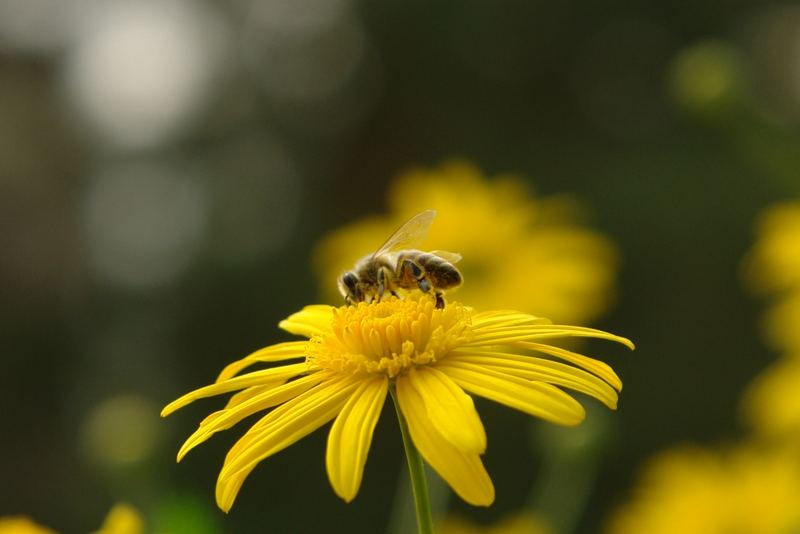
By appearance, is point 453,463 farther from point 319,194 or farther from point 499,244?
point 319,194

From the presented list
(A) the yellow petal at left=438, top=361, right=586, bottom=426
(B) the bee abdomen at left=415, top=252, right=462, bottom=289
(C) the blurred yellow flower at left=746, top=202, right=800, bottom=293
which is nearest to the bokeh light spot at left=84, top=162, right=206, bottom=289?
(C) the blurred yellow flower at left=746, top=202, right=800, bottom=293

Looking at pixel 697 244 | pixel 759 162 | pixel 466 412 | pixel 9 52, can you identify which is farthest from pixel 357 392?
pixel 9 52

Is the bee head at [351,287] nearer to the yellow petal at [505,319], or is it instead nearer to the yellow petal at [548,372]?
the yellow petal at [505,319]

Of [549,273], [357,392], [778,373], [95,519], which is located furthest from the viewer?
[95,519]

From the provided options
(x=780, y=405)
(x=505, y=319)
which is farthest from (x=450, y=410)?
(x=780, y=405)

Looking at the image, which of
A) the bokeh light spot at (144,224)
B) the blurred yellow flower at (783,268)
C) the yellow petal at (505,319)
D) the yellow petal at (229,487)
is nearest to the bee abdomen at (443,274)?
the yellow petal at (505,319)

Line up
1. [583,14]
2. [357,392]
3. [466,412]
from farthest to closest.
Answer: [583,14] → [357,392] → [466,412]

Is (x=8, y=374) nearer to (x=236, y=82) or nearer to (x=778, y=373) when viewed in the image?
(x=236, y=82)
